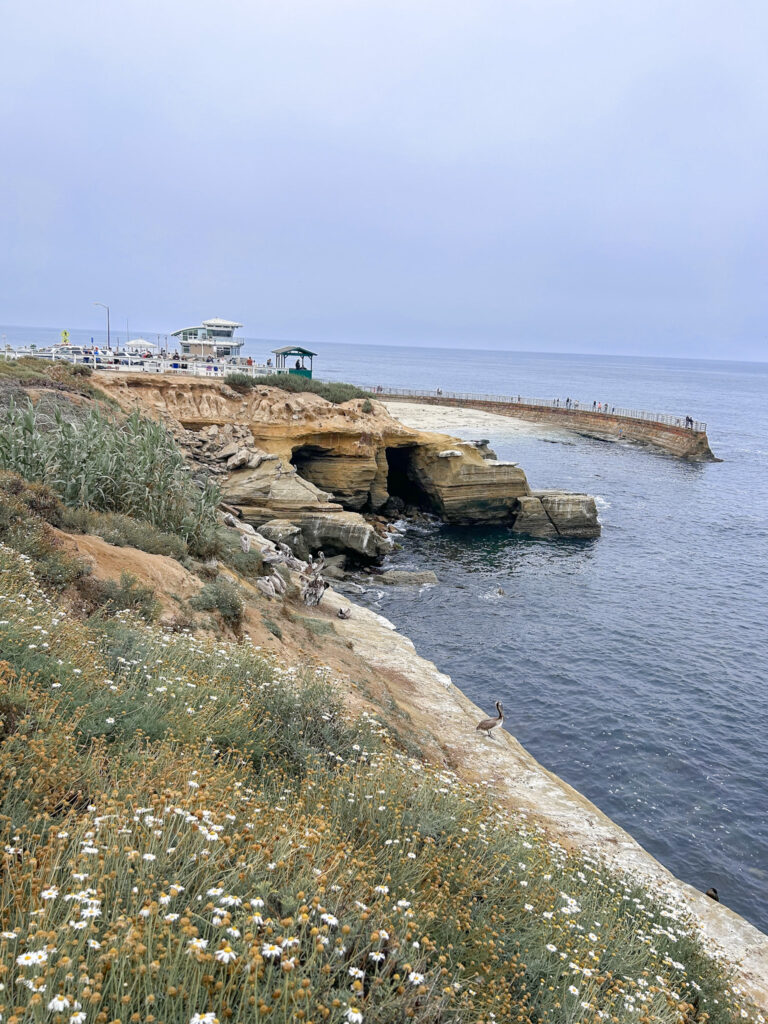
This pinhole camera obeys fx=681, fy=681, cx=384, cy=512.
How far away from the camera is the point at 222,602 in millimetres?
12773

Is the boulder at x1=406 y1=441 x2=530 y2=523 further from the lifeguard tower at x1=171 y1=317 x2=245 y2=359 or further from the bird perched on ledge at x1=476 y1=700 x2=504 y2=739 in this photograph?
the lifeguard tower at x1=171 y1=317 x2=245 y2=359

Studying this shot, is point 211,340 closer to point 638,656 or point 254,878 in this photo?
point 638,656

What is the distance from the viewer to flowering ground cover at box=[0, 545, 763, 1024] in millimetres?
3154

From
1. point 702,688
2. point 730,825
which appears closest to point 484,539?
point 702,688

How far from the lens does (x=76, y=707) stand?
5812mm

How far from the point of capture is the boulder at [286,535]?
28.2 meters

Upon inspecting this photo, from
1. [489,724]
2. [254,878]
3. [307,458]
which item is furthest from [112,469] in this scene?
[307,458]

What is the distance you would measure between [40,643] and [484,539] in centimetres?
3326

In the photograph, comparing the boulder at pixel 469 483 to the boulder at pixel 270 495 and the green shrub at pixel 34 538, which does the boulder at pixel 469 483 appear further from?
the green shrub at pixel 34 538

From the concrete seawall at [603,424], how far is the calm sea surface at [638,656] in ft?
74.0

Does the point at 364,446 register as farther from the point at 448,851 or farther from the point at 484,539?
the point at 448,851

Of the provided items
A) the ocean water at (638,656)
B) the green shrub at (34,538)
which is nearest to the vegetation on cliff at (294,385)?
the ocean water at (638,656)

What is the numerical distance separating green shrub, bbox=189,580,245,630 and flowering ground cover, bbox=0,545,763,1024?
3590mm

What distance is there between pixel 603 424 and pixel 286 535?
63736 millimetres
